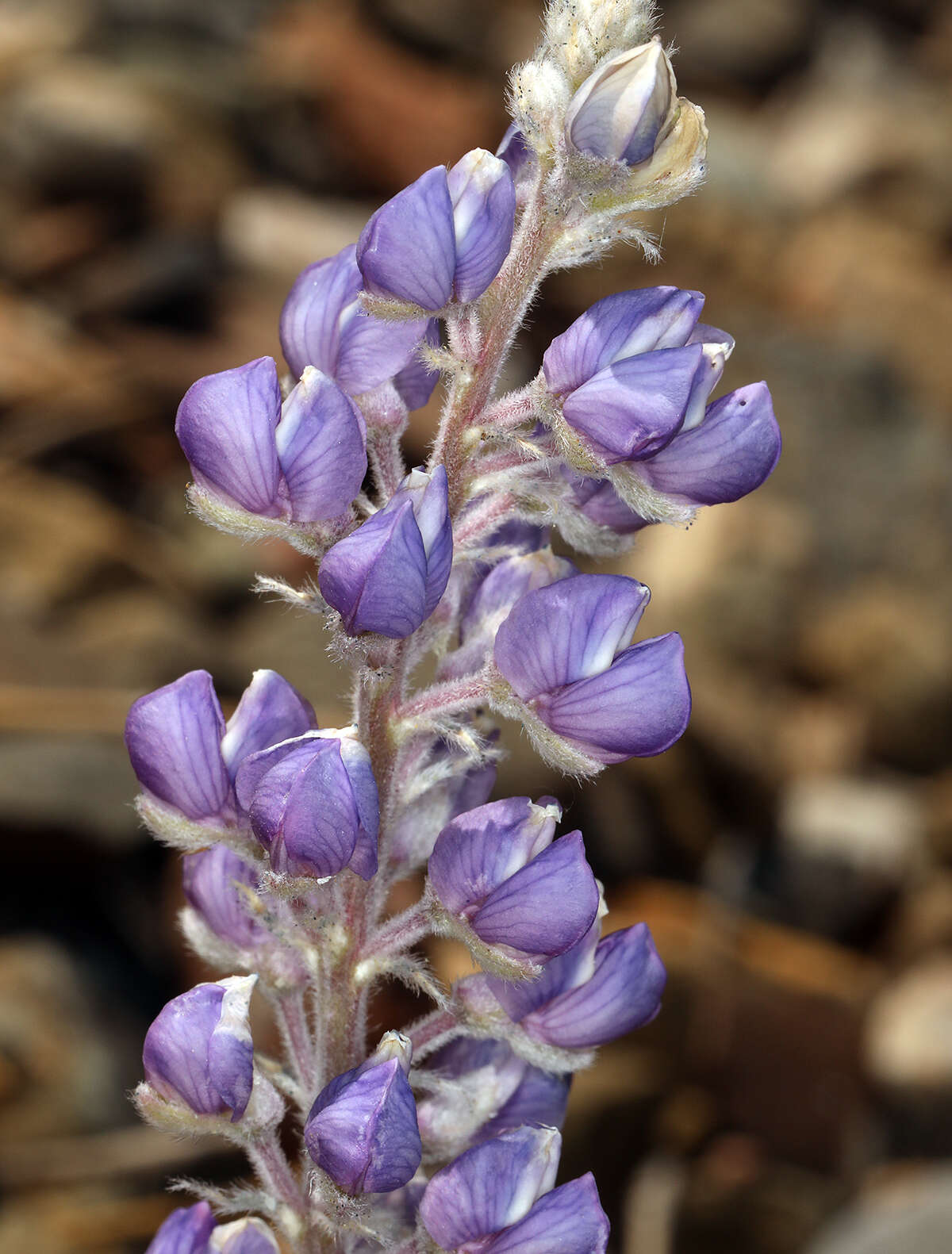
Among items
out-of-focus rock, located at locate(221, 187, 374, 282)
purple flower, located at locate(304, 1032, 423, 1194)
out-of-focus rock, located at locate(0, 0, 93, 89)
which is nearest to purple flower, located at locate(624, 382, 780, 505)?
purple flower, located at locate(304, 1032, 423, 1194)

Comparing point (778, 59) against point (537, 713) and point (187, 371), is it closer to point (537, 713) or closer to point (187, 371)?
point (187, 371)

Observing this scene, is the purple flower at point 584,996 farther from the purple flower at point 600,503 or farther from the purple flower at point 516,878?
the purple flower at point 600,503

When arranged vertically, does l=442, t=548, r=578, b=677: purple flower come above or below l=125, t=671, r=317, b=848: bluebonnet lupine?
above

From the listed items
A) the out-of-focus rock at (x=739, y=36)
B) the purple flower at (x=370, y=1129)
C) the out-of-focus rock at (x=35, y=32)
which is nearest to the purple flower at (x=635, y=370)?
the purple flower at (x=370, y=1129)

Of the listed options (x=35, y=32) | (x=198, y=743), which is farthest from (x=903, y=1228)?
(x=35, y=32)

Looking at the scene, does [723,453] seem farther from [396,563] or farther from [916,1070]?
[916,1070]

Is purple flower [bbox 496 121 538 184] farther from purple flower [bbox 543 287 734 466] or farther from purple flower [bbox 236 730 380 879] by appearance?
purple flower [bbox 236 730 380 879]

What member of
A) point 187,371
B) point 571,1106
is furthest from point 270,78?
point 571,1106
